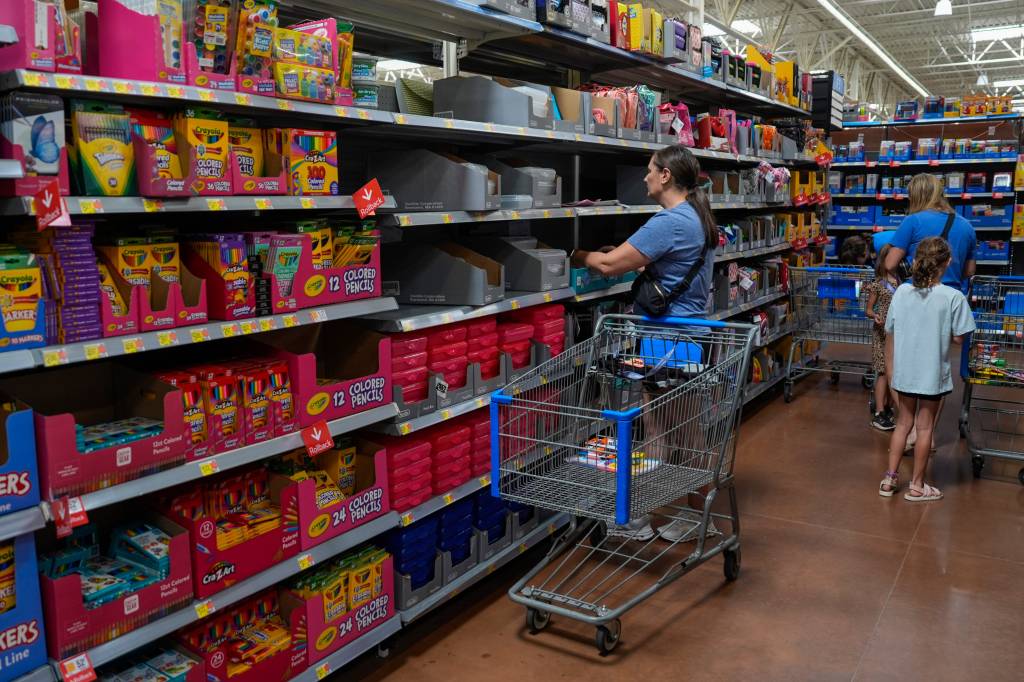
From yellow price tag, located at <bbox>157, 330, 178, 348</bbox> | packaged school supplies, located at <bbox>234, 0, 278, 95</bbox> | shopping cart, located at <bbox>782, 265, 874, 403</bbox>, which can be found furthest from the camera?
shopping cart, located at <bbox>782, 265, 874, 403</bbox>

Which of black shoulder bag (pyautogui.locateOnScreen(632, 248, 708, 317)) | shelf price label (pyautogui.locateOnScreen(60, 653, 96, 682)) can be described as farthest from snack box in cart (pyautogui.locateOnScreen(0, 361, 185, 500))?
black shoulder bag (pyautogui.locateOnScreen(632, 248, 708, 317))

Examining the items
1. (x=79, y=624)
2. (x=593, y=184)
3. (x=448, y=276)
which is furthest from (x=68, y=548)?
(x=593, y=184)

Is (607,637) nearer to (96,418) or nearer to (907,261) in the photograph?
(96,418)

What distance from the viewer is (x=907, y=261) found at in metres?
6.23

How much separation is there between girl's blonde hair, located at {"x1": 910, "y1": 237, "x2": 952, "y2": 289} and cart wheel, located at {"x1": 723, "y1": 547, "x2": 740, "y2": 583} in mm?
2027

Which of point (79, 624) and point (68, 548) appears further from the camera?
point (68, 548)

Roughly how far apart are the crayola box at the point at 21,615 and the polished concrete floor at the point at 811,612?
129 centimetres

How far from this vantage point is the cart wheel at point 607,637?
3.32m

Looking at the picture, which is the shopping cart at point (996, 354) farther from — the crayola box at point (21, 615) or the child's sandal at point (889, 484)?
the crayola box at point (21, 615)

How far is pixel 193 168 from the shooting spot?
2434 millimetres

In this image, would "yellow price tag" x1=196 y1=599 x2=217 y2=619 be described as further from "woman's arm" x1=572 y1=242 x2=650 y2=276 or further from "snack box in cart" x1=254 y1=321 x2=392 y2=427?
"woman's arm" x1=572 y1=242 x2=650 y2=276

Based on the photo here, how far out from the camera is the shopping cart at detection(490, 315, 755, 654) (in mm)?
3281

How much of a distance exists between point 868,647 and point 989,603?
769mm

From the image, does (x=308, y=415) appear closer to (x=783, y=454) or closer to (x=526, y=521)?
(x=526, y=521)
